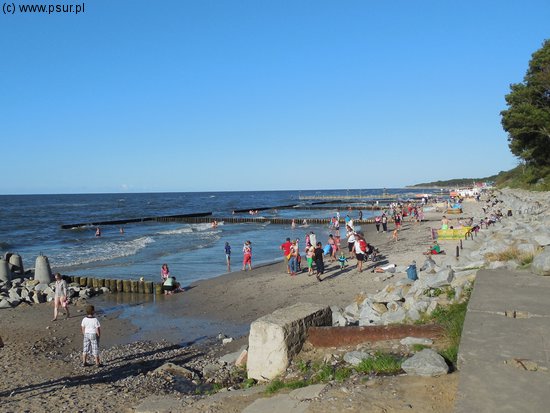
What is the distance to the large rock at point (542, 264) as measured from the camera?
315 inches

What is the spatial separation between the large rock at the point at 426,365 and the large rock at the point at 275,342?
6.18 ft

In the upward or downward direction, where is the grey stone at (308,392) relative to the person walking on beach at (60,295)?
upward

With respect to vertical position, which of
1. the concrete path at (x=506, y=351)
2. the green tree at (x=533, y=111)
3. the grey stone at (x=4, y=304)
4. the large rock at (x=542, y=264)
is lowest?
the grey stone at (x=4, y=304)

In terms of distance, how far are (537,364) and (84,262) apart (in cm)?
2638

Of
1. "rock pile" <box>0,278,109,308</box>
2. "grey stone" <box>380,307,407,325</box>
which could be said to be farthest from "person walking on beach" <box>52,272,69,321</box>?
"grey stone" <box>380,307,407,325</box>

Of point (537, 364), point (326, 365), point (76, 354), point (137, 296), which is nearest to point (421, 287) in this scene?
point (326, 365)

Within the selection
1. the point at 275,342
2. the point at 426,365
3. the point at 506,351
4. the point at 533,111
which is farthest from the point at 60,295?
the point at 533,111

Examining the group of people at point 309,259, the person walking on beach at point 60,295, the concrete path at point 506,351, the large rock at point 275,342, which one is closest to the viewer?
the concrete path at point 506,351

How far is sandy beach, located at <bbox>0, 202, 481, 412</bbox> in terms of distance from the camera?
4.89 metres

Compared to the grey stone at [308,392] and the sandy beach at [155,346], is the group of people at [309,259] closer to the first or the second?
the sandy beach at [155,346]

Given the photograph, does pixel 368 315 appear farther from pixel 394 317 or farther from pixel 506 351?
pixel 506 351

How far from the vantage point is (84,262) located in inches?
Result: 1072

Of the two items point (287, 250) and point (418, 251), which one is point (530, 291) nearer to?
point (287, 250)

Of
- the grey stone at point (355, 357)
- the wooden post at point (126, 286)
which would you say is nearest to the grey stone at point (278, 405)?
the grey stone at point (355, 357)
